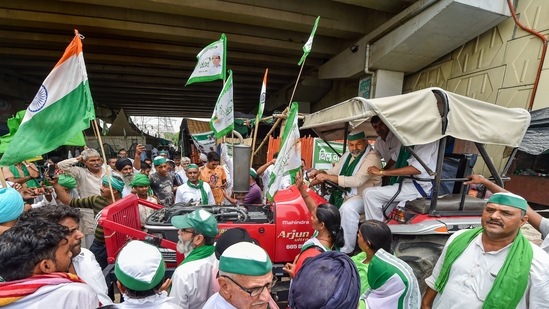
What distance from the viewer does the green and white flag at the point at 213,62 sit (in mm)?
4698

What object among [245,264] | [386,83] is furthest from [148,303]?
[386,83]

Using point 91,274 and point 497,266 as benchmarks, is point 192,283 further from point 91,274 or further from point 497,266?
point 497,266

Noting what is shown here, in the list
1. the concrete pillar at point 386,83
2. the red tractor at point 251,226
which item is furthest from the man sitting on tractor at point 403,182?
the concrete pillar at point 386,83

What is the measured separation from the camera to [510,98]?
6.17 m

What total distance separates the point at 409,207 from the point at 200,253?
246cm

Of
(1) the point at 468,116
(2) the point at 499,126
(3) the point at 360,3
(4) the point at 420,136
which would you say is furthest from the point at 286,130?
(3) the point at 360,3

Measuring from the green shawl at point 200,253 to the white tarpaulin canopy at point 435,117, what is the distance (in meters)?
1.88

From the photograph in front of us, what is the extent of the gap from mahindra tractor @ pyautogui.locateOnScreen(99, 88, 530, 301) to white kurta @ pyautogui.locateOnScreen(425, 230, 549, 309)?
2.40 feet

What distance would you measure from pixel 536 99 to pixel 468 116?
5.07 metres

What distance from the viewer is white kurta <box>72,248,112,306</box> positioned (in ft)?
5.90

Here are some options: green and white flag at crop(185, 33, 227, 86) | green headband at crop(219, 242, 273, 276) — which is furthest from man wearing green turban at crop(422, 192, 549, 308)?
green and white flag at crop(185, 33, 227, 86)

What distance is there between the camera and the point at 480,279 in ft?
5.82

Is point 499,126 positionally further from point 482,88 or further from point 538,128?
point 482,88

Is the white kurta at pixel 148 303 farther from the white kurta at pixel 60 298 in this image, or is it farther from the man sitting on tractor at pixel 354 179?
the man sitting on tractor at pixel 354 179
